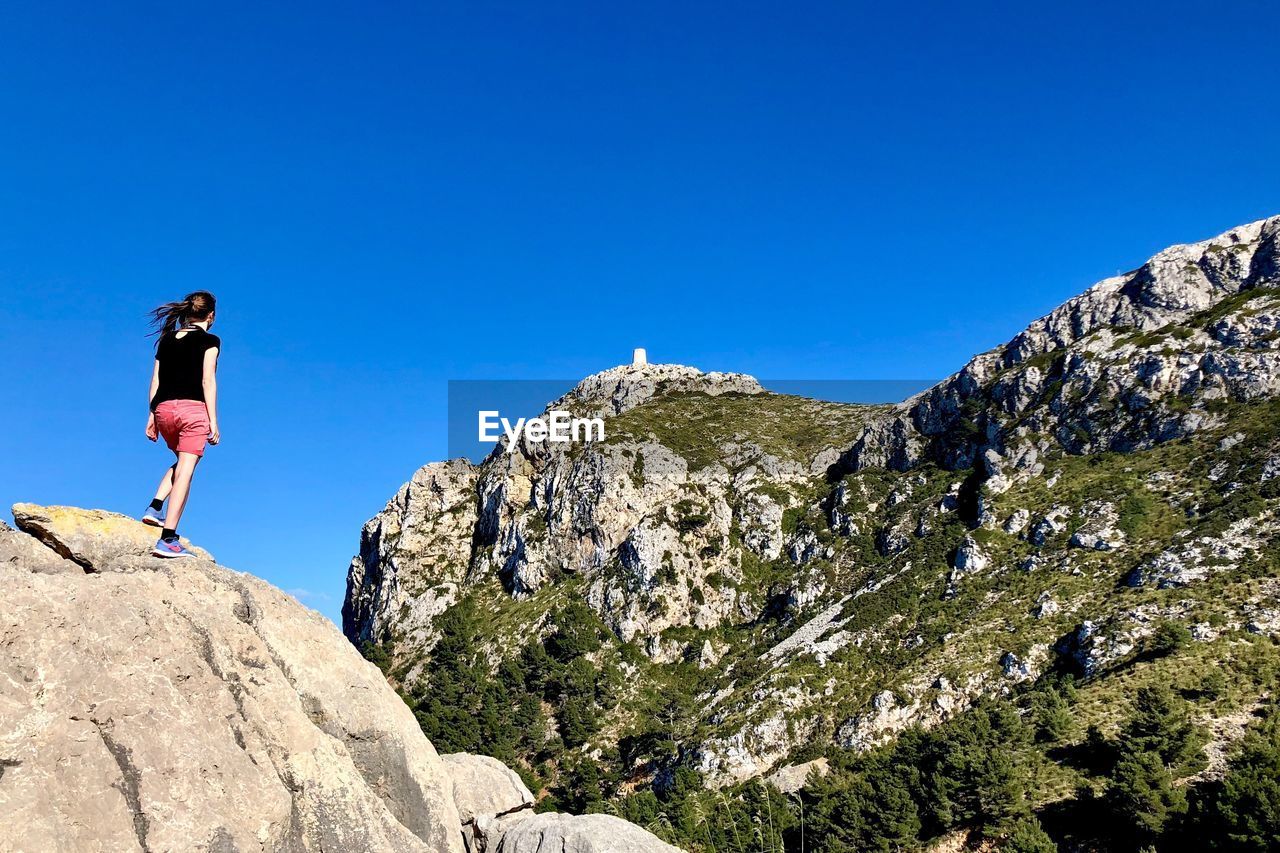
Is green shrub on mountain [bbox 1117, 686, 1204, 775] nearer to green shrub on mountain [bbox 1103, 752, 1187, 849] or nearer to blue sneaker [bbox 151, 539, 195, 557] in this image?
green shrub on mountain [bbox 1103, 752, 1187, 849]

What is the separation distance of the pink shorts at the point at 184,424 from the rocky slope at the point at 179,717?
2.27 meters

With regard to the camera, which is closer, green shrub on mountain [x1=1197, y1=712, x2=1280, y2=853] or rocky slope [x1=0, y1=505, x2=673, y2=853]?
rocky slope [x1=0, y1=505, x2=673, y2=853]

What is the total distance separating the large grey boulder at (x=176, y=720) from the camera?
8703mm

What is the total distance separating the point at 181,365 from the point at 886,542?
118555 millimetres

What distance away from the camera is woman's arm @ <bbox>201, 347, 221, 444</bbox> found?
38.2 feet

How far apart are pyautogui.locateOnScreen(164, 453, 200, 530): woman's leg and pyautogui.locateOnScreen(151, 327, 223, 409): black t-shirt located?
3.36 feet

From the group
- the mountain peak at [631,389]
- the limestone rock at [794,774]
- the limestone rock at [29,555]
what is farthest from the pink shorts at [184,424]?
the mountain peak at [631,389]

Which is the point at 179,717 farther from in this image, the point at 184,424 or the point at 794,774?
the point at 794,774

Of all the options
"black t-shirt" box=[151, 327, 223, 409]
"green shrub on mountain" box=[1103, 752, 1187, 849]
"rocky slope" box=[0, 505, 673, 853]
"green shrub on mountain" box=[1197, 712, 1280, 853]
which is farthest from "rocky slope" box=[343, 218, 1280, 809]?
"black t-shirt" box=[151, 327, 223, 409]

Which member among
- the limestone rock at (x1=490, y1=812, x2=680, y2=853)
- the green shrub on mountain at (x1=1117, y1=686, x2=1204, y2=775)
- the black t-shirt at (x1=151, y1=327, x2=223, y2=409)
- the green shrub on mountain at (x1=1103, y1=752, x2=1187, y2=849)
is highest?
the black t-shirt at (x1=151, y1=327, x2=223, y2=409)

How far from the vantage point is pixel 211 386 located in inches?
461

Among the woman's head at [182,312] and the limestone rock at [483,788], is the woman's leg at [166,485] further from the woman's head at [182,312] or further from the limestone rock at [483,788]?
the limestone rock at [483,788]

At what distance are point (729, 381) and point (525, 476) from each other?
248 ft

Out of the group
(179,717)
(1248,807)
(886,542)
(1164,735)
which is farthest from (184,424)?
(886,542)
